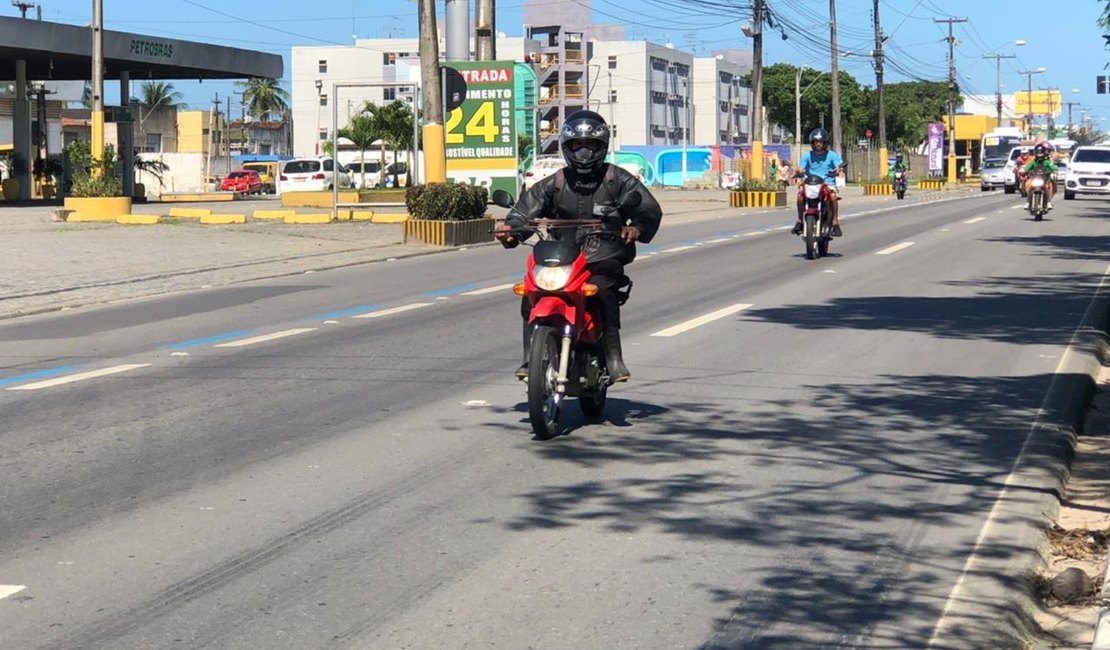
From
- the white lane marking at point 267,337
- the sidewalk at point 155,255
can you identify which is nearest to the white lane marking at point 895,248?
the sidewalk at point 155,255

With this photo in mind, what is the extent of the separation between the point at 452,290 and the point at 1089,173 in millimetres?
36966

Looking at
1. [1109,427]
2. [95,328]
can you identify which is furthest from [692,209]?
[1109,427]

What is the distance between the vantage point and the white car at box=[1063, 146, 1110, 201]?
50.0 m

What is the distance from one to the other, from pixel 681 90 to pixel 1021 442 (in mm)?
114318

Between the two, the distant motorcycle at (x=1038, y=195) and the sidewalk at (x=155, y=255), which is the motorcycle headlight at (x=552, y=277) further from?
the distant motorcycle at (x=1038, y=195)

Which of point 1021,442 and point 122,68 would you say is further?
point 122,68

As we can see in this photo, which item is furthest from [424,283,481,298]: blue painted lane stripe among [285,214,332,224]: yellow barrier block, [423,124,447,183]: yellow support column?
[285,214,332,224]: yellow barrier block

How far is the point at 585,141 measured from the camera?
8.84 m

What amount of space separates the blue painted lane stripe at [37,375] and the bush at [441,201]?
15.6m

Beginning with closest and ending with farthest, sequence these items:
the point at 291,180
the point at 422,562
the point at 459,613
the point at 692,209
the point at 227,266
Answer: the point at 459,613
the point at 422,562
the point at 227,266
the point at 692,209
the point at 291,180

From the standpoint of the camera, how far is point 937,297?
55.2 ft

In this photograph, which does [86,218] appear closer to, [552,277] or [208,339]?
[208,339]

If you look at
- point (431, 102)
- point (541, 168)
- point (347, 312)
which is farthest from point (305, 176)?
point (347, 312)

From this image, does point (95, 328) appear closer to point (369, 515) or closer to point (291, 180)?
point (369, 515)
